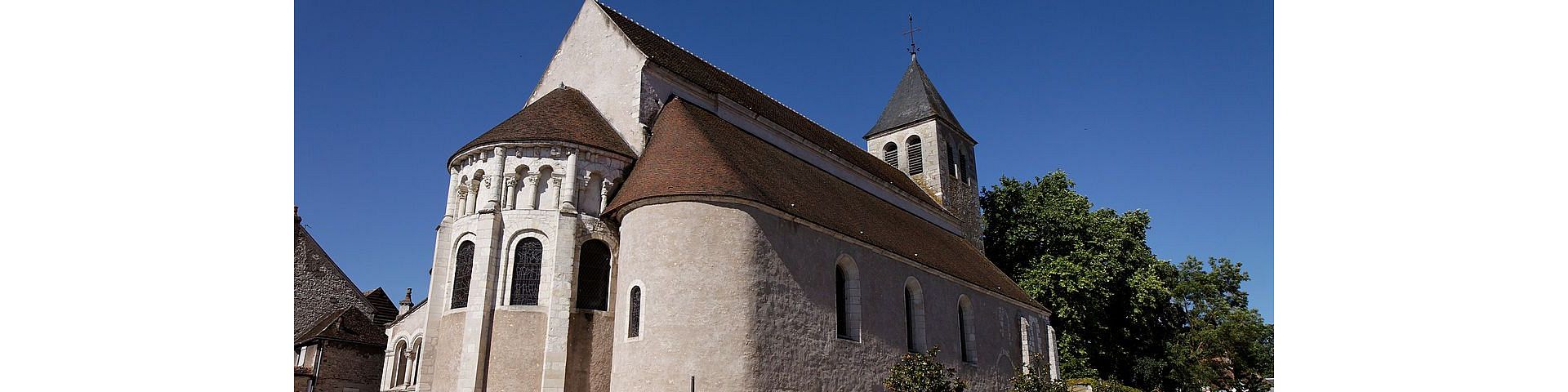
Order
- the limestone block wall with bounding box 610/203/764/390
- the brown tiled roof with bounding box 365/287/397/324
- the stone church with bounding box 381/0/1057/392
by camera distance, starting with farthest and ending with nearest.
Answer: the brown tiled roof with bounding box 365/287/397/324, the stone church with bounding box 381/0/1057/392, the limestone block wall with bounding box 610/203/764/390

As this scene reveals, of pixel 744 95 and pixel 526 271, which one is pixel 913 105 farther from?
pixel 526 271

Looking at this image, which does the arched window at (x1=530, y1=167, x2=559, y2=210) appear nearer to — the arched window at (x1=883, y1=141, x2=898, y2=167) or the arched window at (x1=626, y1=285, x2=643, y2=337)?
the arched window at (x1=626, y1=285, x2=643, y2=337)

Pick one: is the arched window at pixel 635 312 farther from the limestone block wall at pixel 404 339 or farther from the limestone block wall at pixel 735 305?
the limestone block wall at pixel 404 339

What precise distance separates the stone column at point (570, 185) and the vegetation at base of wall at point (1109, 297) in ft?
65.2

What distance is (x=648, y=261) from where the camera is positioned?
16.8 m

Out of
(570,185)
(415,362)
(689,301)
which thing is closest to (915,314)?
(689,301)

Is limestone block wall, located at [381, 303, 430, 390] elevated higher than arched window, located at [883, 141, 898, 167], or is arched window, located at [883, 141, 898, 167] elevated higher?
arched window, located at [883, 141, 898, 167]

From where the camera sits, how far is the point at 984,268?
2898 cm

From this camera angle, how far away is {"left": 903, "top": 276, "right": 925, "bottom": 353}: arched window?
21.8 metres

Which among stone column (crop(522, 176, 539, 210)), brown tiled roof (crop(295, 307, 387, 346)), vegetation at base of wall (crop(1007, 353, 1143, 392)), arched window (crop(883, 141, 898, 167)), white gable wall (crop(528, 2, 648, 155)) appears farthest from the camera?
arched window (crop(883, 141, 898, 167))

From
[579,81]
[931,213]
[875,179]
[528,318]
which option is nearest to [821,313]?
[528,318]

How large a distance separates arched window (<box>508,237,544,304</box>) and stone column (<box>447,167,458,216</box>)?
2.21 metres

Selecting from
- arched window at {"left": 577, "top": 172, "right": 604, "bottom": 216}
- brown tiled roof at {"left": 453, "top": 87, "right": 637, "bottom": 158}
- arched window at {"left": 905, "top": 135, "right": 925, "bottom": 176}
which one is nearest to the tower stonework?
arched window at {"left": 905, "top": 135, "right": 925, "bottom": 176}

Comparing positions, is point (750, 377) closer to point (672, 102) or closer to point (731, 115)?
point (672, 102)
